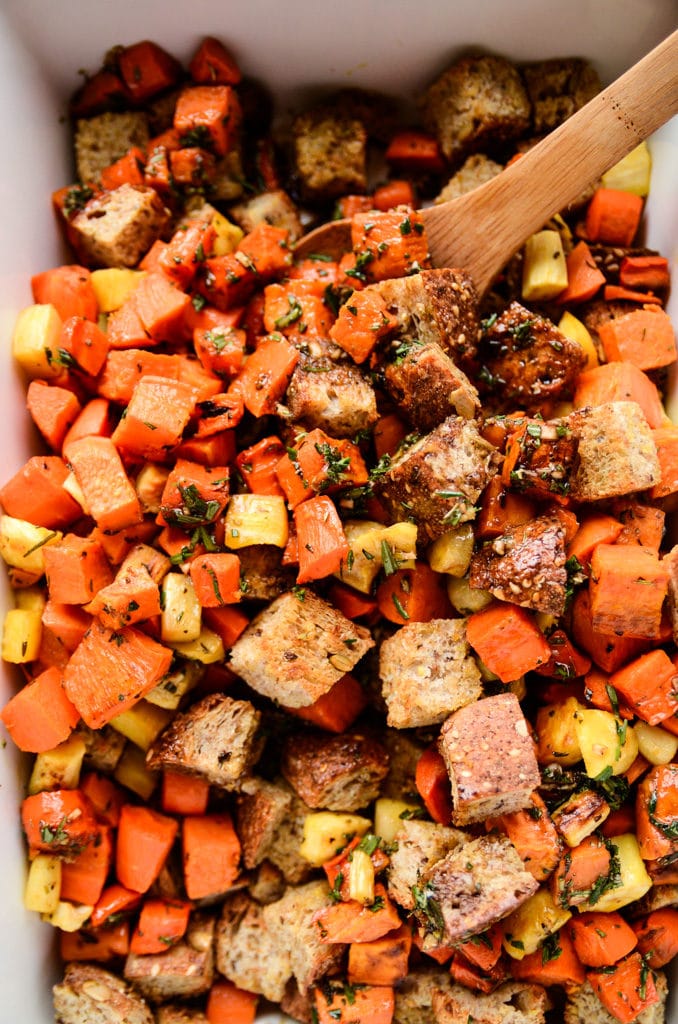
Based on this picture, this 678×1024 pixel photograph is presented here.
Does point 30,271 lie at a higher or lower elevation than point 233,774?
higher

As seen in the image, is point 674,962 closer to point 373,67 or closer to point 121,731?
point 121,731

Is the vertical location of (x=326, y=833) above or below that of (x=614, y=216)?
below

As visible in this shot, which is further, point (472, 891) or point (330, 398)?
point (330, 398)

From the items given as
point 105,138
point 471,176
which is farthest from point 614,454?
point 105,138

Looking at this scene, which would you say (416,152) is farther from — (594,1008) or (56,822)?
(594,1008)

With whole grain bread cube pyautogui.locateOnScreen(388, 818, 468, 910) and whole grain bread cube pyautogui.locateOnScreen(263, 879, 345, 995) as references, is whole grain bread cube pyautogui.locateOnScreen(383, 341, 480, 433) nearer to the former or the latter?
whole grain bread cube pyautogui.locateOnScreen(388, 818, 468, 910)

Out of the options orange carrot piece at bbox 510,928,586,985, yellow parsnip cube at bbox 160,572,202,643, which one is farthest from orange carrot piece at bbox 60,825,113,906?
orange carrot piece at bbox 510,928,586,985

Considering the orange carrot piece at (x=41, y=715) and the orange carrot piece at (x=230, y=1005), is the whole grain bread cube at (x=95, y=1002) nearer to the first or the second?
the orange carrot piece at (x=230, y=1005)

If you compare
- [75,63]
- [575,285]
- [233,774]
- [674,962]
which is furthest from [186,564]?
[674,962]
